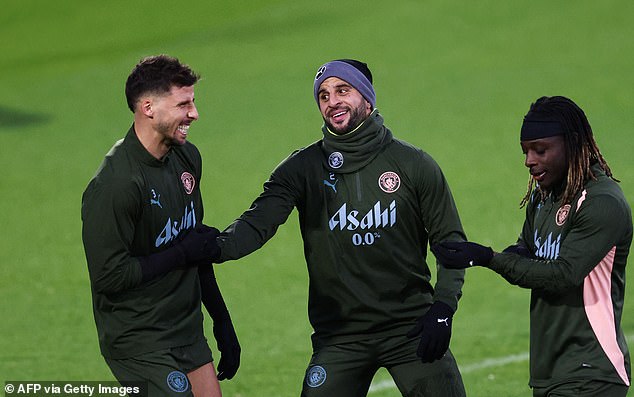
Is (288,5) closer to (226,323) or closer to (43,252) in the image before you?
(43,252)

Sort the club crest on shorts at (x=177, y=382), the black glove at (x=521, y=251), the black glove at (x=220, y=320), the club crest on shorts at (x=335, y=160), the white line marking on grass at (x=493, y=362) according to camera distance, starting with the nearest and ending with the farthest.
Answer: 1. the club crest on shorts at (x=177, y=382)
2. the black glove at (x=521, y=251)
3. the club crest on shorts at (x=335, y=160)
4. the black glove at (x=220, y=320)
5. the white line marking on grass at (x=493, y=362)

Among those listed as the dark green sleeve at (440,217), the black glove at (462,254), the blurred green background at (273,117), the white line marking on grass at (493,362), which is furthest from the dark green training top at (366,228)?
the white line marking on grass at (493,362)

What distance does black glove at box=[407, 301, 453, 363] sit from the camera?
673cm

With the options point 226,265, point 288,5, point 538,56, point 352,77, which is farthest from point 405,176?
point 288,5

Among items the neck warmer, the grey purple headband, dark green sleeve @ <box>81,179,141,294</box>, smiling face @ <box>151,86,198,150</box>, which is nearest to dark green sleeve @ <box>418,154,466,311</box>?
the neck warmer

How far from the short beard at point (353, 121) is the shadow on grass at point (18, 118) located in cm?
1271

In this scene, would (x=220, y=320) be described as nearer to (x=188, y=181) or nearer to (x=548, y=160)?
(x=188, y=181)

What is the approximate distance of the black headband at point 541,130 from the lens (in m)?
6.41

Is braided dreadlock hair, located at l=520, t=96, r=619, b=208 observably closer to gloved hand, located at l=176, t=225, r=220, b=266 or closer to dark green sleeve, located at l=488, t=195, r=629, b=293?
dark green sleeve, located at l=488, t=195, r=629, b=293

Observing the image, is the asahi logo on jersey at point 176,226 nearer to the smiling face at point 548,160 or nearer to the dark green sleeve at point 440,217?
the dark green sleeve at point 440,217

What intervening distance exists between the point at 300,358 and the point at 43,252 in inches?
172

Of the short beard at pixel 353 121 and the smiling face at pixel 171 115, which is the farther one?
the short beard at pixel 353 121

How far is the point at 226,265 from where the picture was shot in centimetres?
1401

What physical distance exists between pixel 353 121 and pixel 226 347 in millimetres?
1394
